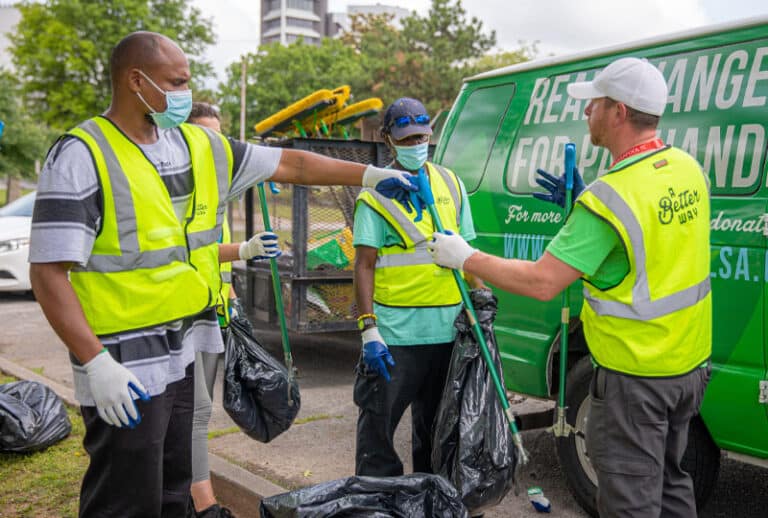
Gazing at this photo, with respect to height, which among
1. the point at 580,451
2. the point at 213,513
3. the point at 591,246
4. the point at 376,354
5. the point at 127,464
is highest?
the point at 591,246

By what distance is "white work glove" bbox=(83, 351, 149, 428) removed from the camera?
2156 mm

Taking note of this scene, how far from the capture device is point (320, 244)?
21.0 ft

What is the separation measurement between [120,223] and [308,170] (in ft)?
2.56

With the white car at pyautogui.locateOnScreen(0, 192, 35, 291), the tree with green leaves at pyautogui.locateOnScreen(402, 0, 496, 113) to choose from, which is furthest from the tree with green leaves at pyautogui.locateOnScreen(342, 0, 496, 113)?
the white car at pyautogui.locateOnScreen(0, 192, 35, 291)

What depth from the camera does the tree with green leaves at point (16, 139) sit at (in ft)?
82.4

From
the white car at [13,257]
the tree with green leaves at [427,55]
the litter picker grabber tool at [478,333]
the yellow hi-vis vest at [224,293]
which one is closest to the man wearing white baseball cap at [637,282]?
the litter picker grabber tool at [478,333]

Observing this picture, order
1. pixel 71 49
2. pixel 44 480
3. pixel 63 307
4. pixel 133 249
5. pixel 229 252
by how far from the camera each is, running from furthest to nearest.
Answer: pixel 71 49
pixel 44 480
pixel 229 252
pixel 133 249
pixel 63 307

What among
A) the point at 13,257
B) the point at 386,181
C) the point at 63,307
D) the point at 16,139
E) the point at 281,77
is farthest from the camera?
the point at 281,77

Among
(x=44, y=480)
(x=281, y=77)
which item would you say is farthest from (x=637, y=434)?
(x=281, y=77)

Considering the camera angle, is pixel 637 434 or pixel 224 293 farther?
pixel 224 293

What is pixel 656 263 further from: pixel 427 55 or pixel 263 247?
pixel 427 55

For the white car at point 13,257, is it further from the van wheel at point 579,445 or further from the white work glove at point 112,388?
the white work glove at point 112,388

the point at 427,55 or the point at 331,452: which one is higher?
the point at 427,55

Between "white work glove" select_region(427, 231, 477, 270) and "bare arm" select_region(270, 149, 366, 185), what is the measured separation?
16.3 inches
